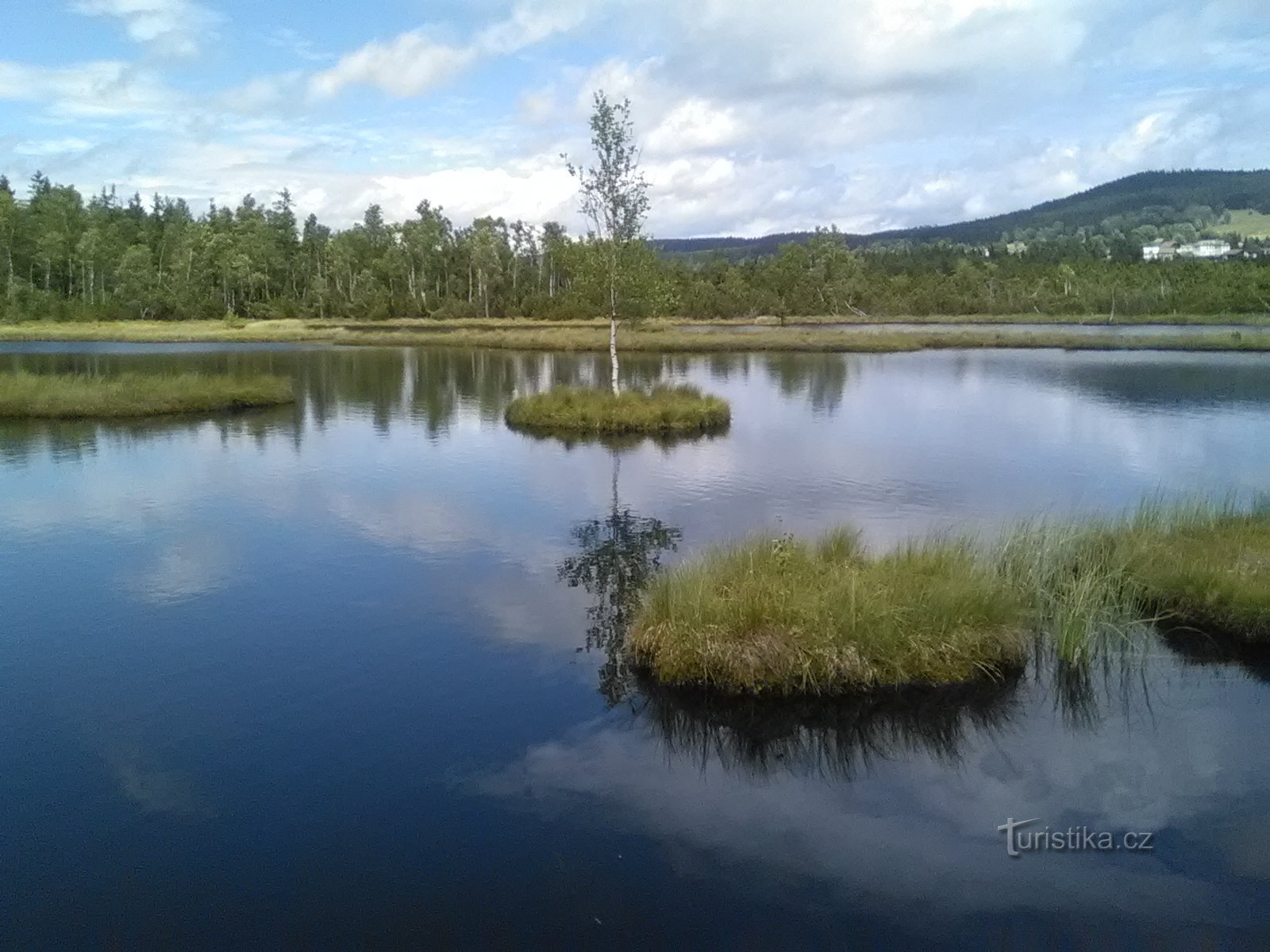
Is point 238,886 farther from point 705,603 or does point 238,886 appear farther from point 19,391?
point 19,391

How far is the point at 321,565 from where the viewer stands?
15.4 m

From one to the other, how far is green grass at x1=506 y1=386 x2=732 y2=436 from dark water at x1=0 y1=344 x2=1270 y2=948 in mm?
9858

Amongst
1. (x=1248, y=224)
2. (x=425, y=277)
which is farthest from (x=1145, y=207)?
(x=425, y=277)

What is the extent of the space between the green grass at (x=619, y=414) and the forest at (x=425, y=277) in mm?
51658

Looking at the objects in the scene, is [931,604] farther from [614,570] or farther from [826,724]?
[614,570]

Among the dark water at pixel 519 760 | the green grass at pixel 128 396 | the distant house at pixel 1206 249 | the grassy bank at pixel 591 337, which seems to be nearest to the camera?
the dark water at pixel 519 760

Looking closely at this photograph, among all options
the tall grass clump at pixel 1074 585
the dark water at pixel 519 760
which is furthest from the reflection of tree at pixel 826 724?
the tall grass clump at pixel 1074 585

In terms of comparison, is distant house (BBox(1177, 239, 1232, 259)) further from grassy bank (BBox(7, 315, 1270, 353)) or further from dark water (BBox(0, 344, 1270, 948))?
dark water (BBox(0, 344, 1270, 948))

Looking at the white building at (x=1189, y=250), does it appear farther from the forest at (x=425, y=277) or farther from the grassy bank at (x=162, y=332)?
the grassy bank at (x=162, y=332)

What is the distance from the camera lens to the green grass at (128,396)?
31094 millimetres

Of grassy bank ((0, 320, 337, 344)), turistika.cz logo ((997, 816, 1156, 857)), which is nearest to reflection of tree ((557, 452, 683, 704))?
turistika.cz logo ((997, 816, 1156, 857))

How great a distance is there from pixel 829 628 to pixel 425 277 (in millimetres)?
97755

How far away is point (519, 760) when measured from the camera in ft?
30.9

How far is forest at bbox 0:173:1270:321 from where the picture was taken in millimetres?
88750
